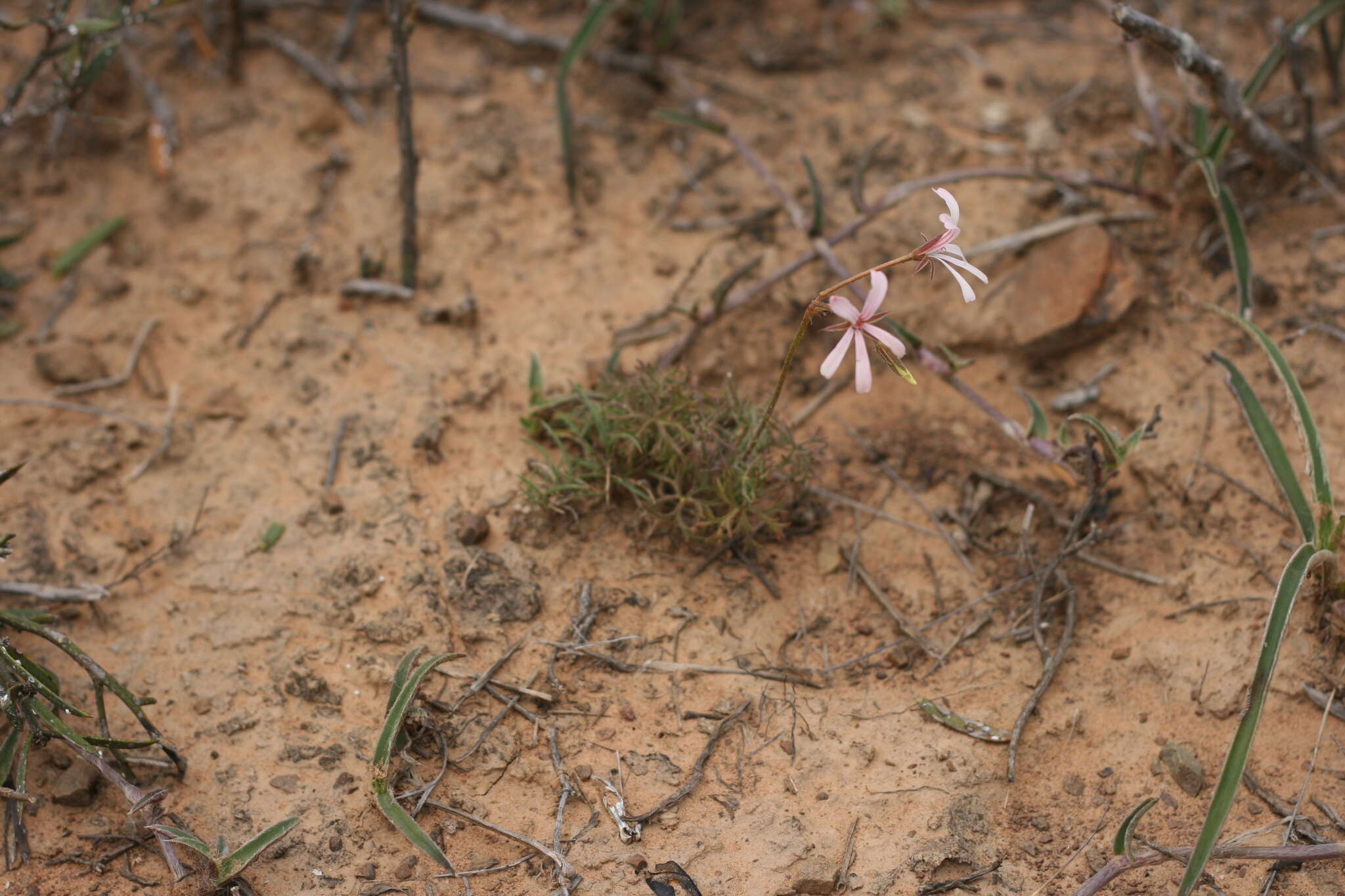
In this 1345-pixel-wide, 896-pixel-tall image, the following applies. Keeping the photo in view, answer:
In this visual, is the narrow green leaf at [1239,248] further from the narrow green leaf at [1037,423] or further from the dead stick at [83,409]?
the dead stick at [83,409]

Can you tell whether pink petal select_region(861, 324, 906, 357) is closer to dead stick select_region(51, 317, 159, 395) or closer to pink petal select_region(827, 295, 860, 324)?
pink petal select_region(827, 295, 860, 324)

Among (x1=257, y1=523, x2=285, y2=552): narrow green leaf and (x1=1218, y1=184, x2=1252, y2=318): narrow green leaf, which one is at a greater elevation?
(x1=1218, y1=184, x2=1252, y2=318): narrow green leaf

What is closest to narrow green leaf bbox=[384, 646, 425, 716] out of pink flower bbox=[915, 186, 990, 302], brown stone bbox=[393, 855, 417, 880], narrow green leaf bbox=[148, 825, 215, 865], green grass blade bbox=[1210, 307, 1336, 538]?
brown stone bbox=[393, 855, 417, 880]

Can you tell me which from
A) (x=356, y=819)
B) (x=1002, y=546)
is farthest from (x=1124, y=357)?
(x=356, y=819)

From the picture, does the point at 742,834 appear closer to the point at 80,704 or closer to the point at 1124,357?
the point at 80,704

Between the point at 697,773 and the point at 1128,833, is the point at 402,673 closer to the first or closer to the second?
the point at 697,773

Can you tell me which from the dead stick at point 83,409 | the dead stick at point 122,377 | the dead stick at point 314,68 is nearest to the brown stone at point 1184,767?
the dead stick at point 83,409
